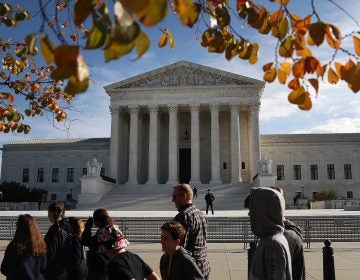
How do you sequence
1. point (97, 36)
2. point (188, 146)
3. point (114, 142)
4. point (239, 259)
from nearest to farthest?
point (97, 36)
point (239, 259)
point (114, 142)
point (188, 146)

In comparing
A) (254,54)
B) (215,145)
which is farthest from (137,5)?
(215,145)

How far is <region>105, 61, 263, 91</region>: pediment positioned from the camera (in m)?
50.9

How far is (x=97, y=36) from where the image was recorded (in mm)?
2172

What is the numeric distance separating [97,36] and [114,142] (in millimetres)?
49850

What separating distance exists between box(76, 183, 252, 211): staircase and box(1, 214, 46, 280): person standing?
33.9 meters

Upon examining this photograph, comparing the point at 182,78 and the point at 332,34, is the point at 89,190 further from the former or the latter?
the point at 332,34

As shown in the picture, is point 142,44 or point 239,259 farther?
point 239,259

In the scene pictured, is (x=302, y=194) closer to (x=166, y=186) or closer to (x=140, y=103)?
(x=166, y=186)

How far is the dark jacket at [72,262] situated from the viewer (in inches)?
246

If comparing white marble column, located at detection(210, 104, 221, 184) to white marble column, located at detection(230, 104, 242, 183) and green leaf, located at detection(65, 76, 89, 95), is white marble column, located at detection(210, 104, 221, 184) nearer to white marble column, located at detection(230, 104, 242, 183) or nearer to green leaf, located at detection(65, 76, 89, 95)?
white marble column, located at detection(230, 104, 242, 183)

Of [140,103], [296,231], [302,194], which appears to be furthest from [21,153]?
[296,231]

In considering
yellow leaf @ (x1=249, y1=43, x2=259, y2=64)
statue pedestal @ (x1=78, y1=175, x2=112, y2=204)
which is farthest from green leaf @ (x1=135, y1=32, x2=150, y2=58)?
statue pedestal @ (x1=78, y1=175, x2=112, y2=204)

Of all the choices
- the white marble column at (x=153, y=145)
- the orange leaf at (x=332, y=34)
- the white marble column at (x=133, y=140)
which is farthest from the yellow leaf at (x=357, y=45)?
the white marble column at (x=133, y=140)

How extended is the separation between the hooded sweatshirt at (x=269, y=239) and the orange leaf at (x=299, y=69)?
3.98 feet
